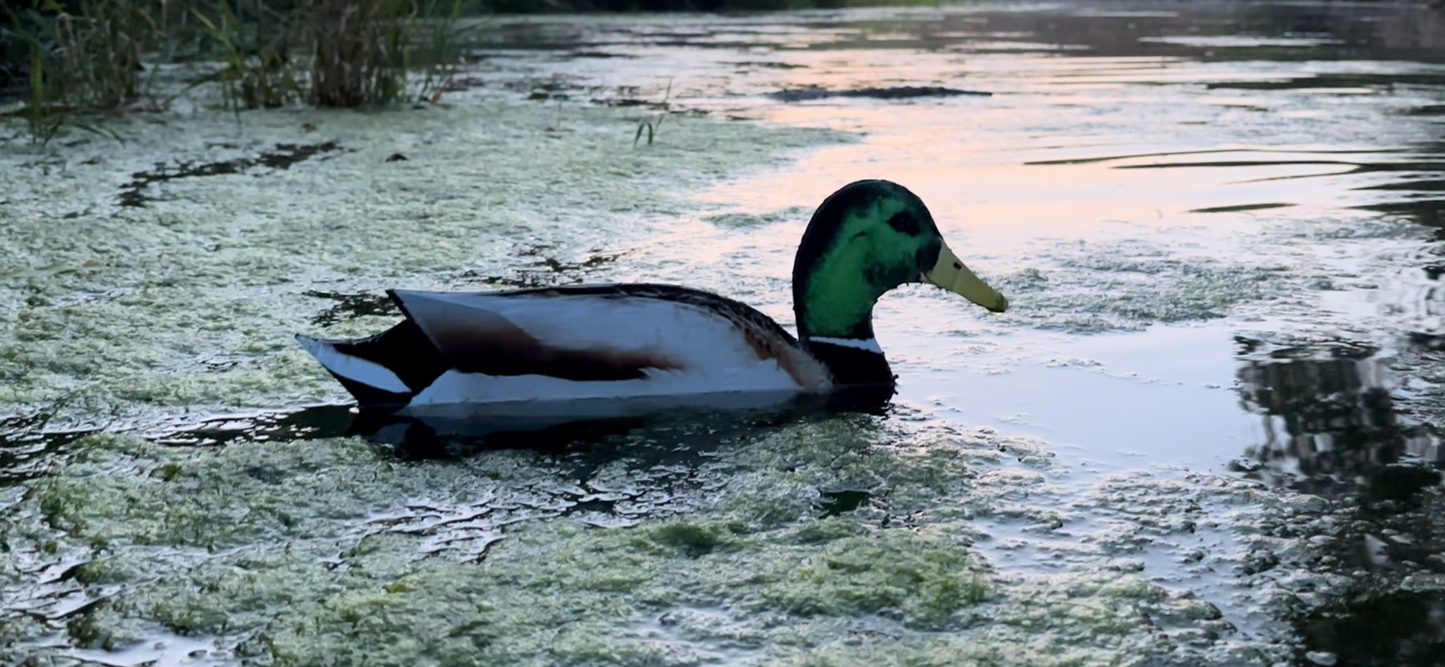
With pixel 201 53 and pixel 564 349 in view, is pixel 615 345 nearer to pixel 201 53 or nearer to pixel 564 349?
pixel 564 349

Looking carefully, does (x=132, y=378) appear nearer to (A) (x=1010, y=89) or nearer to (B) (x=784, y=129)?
(B) (x=784, y=129)

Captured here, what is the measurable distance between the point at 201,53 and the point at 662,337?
212 inches

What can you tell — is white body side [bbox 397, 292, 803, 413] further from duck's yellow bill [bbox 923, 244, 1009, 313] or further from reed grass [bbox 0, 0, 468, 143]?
reed grass [bbox 0, 0, 468, 143]

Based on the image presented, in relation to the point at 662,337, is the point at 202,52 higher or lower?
higher

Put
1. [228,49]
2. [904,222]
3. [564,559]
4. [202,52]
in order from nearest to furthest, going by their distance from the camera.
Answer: [564,559], [904,222], [228,49], [202,52]

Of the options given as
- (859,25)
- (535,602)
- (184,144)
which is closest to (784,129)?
(184,144)

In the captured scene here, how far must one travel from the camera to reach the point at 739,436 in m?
2.86

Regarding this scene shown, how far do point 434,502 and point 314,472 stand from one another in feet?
0.85

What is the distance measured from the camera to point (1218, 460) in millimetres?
2633

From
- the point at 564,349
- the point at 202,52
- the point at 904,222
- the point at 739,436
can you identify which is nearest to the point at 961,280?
the point at 904,222

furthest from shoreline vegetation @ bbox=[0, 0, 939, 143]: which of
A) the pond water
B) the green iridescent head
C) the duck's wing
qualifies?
the green iridescent head

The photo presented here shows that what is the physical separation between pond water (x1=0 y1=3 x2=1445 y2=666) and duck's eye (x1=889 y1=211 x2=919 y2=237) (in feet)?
0.96

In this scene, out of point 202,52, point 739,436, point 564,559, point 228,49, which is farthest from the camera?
point 202,52

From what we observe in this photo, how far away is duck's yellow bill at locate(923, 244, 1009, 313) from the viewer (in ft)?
10.6
